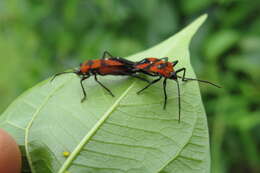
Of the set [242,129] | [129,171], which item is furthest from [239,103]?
[129,171]

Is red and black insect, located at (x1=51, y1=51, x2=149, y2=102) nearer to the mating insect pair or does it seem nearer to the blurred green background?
the mating insect pair

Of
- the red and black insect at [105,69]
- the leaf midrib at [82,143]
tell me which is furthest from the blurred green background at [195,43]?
the leaf midrib at [82,143]

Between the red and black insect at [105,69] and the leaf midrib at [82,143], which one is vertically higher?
the red and black insect at [105,69]

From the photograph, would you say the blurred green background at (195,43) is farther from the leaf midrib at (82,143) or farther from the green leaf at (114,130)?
the leaf midrib at (82,143)

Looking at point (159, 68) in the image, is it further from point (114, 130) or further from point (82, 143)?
point (82, 143)

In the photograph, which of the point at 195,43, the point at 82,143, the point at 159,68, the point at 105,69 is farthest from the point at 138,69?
the point at 195,43

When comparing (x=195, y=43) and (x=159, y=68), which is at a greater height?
(x=195, y=43)

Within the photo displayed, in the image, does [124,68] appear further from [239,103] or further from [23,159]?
[239,103]
